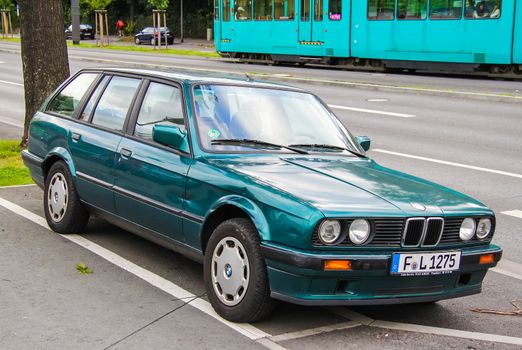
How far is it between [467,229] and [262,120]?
1.73 m

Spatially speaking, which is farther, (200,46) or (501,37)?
(200,46)

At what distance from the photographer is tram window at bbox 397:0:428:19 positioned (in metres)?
28.4

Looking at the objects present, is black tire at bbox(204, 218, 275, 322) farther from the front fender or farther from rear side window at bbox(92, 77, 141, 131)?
rear side window at bbox(92, 77, 141, 131)

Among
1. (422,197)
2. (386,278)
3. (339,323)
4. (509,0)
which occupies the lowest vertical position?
(339,323)

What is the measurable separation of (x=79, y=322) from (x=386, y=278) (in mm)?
1835

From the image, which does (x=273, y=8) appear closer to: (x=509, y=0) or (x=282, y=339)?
(x=509, y=0)

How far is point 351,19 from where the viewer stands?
3120cm

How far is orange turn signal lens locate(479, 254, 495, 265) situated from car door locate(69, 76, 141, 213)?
9.21 ft

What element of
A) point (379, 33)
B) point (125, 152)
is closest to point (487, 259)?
point (125, 152)

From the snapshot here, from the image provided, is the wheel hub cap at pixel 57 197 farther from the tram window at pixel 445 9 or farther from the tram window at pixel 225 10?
the tram window at pixel 225 10

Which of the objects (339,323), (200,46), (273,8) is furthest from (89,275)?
(200,46)

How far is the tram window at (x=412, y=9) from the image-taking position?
28386 millimetres

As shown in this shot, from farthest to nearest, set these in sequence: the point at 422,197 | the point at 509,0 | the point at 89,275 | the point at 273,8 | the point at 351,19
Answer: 1. the point at 273,8
2. the point at 351,19
3. the point at 509,0
4. the point at 89,275
5. the point at 422,197

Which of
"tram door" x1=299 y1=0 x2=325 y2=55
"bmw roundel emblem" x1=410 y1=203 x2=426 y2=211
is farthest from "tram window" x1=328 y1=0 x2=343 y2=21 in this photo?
"bmw roundel emblem" x1=410 y1=203 x2=426 y2=211
